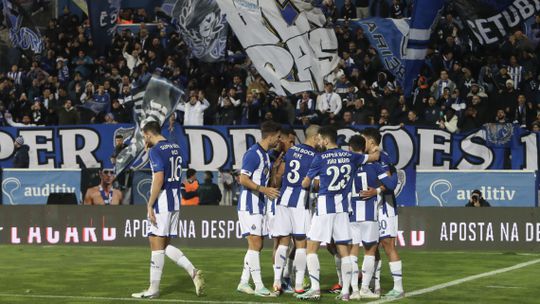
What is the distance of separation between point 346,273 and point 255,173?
→ 5.96 ft

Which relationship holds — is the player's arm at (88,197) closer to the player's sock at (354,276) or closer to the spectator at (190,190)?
the spectator at (190,190)

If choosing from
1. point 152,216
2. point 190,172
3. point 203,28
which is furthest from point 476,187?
point 152,216

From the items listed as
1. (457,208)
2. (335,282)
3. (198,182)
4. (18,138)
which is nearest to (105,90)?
(18,138)

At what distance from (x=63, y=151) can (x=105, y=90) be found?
368cm

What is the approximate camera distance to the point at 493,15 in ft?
105

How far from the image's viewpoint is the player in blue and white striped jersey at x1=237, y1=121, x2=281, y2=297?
15844mm

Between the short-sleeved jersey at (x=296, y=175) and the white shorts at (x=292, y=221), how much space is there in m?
0.07

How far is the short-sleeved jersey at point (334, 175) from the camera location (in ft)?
50.0

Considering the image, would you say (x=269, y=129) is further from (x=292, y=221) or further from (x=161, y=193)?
(x=161, y=193)

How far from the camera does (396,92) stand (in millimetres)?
29375

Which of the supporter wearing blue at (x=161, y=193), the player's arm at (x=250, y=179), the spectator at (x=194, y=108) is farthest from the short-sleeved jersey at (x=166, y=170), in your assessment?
the spectator at (x=194, y=108)

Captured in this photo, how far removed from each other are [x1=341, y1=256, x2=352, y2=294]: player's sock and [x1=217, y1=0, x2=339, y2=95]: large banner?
44.5ft

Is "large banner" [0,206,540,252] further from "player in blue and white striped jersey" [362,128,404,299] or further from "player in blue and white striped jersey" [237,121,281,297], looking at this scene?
"player in blue and white striped jersey" [237,121,281,297]

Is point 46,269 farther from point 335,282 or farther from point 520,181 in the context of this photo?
point 520,181
